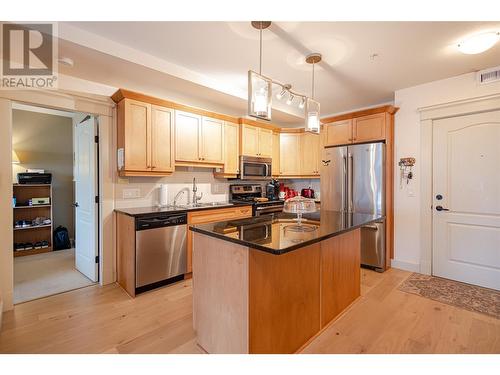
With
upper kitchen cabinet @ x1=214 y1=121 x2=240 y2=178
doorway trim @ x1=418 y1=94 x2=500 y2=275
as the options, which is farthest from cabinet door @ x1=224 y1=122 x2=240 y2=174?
doorway trim @ x1=418 y1=94 x2=500 y2=275

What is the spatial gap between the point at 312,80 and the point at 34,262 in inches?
192

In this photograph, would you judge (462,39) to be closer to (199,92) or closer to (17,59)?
(199,92)

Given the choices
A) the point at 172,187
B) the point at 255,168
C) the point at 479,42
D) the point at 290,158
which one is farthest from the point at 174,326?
the point at 479,42

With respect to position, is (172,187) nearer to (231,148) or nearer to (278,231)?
(231,148)

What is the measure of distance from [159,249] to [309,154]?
3.13 meters

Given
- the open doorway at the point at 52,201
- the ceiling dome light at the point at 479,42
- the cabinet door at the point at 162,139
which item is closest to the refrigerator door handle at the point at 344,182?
the ceiling dome light at the point at 479,42

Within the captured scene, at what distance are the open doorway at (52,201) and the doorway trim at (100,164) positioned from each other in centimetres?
14

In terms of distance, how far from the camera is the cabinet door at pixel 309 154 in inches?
179

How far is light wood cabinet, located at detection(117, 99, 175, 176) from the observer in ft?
9.37

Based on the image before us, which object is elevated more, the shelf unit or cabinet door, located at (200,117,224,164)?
cabinet door, located at (200,117,224,164)

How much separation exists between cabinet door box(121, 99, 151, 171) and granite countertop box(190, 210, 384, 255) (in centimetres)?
154

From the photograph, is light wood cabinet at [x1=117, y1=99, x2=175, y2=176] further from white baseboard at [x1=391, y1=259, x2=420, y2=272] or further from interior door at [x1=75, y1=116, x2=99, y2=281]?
white baseboard at [x1=391, y1=259, x2=420, y2=272]

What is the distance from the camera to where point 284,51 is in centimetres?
247

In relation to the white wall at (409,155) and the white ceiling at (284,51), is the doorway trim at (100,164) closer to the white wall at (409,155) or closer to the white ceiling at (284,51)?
the white ceiling at (284,51)
